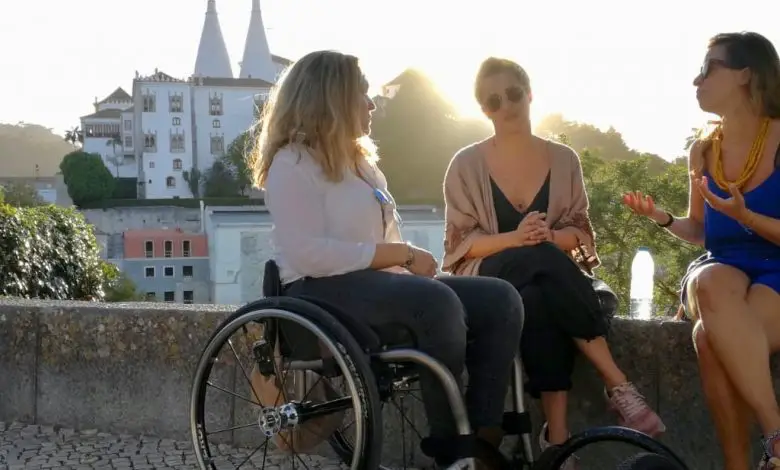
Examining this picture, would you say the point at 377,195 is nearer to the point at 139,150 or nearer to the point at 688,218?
the point at 688,218

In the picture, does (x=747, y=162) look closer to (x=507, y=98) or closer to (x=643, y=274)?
(x=507, y=98)

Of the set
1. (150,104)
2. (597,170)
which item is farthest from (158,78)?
(597,170)

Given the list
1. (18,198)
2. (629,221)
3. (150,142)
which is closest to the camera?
(18,198)

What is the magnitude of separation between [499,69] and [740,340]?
1.16 m

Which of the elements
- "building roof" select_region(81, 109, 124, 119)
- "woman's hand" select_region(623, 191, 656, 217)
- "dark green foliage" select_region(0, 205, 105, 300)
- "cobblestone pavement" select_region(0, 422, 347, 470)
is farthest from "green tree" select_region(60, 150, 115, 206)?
"woman's hand" select_region(623, 191, 656, 217)

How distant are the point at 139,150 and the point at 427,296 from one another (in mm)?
92711

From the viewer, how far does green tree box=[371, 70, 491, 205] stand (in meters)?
64.8

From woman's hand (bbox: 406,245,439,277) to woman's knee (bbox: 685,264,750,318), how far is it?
2.43 feet

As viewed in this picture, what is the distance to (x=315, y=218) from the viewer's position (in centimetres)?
275

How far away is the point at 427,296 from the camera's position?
103 inches

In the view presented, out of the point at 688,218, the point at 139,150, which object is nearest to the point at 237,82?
the point at 139,150

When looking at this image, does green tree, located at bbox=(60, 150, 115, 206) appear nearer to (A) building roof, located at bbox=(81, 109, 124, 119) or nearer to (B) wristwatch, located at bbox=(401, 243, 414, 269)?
(A) building roof, located at bbox=(81, 109, 124, 119)

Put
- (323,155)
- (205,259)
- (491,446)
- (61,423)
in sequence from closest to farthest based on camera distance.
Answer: (491,446)
(323,155)
(61,423)
(205,259)

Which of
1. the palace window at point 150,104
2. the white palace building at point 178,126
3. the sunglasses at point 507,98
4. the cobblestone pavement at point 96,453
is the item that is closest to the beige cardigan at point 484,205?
the sunglasses at point 507,98
